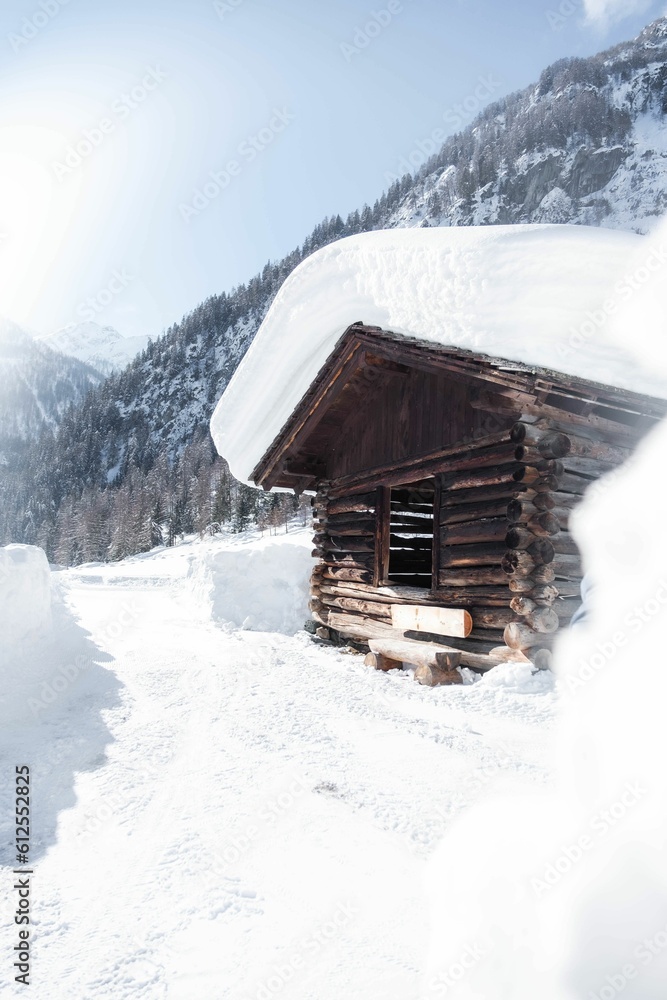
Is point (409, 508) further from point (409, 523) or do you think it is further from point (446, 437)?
point (446, 437)

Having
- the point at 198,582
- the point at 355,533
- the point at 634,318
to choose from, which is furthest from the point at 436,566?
the point at 198,582

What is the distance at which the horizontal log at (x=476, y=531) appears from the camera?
6.76 m

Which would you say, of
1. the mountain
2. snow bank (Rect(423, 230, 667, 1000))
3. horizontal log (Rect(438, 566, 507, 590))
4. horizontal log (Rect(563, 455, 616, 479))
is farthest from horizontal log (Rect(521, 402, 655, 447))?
the mountain

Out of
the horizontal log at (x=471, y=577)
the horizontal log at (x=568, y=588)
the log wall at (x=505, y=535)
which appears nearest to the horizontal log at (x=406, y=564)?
the log wall at (x=505, y=535)

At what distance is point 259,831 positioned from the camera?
Answer: 9.63ft

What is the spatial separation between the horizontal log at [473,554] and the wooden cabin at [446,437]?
0.08ft

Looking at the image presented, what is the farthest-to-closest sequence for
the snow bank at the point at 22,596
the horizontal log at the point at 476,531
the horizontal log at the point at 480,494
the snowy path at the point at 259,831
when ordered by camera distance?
the horizontal log at the point at 476,531 < the horizontal log at the point at 480,494 < the snow bank at the point at 22,596 < the snowy path at the point at 259,831

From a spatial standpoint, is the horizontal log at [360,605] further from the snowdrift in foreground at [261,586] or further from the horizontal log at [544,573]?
the horizontal log at [544,573]

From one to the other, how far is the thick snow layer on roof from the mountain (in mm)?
70888

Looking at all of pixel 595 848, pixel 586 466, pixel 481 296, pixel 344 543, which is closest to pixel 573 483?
pixel 586 466

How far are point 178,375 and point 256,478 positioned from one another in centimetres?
13128

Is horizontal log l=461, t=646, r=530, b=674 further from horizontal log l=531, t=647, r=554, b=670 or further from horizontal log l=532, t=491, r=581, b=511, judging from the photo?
horizontal log l=532, t=491, r=581, b=511

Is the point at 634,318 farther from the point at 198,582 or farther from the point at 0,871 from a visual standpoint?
the point at 198,582

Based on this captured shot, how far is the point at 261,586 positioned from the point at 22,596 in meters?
6.47
